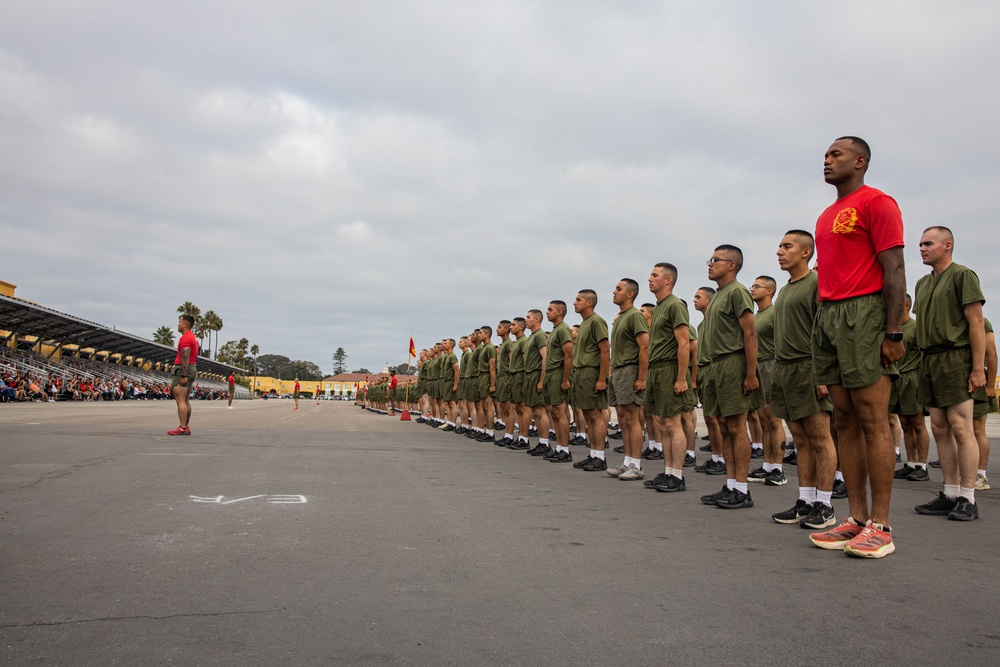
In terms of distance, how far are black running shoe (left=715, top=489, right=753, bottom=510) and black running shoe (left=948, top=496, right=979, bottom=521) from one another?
1433mm

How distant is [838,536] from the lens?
13.0 feet

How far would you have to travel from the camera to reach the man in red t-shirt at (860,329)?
386cm

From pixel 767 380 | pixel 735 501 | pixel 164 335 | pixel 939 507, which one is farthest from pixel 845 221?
pixel 164 335

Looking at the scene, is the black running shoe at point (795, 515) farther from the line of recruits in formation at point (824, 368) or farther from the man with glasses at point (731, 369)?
the man with glasses at point (731, 369)

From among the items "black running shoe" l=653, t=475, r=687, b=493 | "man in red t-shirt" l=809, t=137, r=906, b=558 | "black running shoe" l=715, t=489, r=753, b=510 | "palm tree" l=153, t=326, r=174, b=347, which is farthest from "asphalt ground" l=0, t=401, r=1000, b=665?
"palm tree" l=153, t=326, r=174, b=347

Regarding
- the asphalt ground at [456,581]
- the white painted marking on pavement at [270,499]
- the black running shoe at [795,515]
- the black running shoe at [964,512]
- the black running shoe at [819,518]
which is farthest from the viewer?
the white painted marking on pavement at [270,499]

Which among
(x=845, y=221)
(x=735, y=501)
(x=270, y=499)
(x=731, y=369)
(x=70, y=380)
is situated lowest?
(x=270, y=499)

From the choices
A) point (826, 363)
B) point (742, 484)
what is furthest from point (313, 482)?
point (826, 363)

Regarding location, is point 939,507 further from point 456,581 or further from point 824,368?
point 456,581

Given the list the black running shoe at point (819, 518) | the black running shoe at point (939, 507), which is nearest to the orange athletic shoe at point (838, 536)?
the black running shoe at point (819, 518)

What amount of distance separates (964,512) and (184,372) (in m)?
11.9

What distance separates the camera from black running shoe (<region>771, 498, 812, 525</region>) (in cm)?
481

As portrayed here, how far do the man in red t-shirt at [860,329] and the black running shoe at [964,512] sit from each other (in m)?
1.38

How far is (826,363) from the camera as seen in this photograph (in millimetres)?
4230
